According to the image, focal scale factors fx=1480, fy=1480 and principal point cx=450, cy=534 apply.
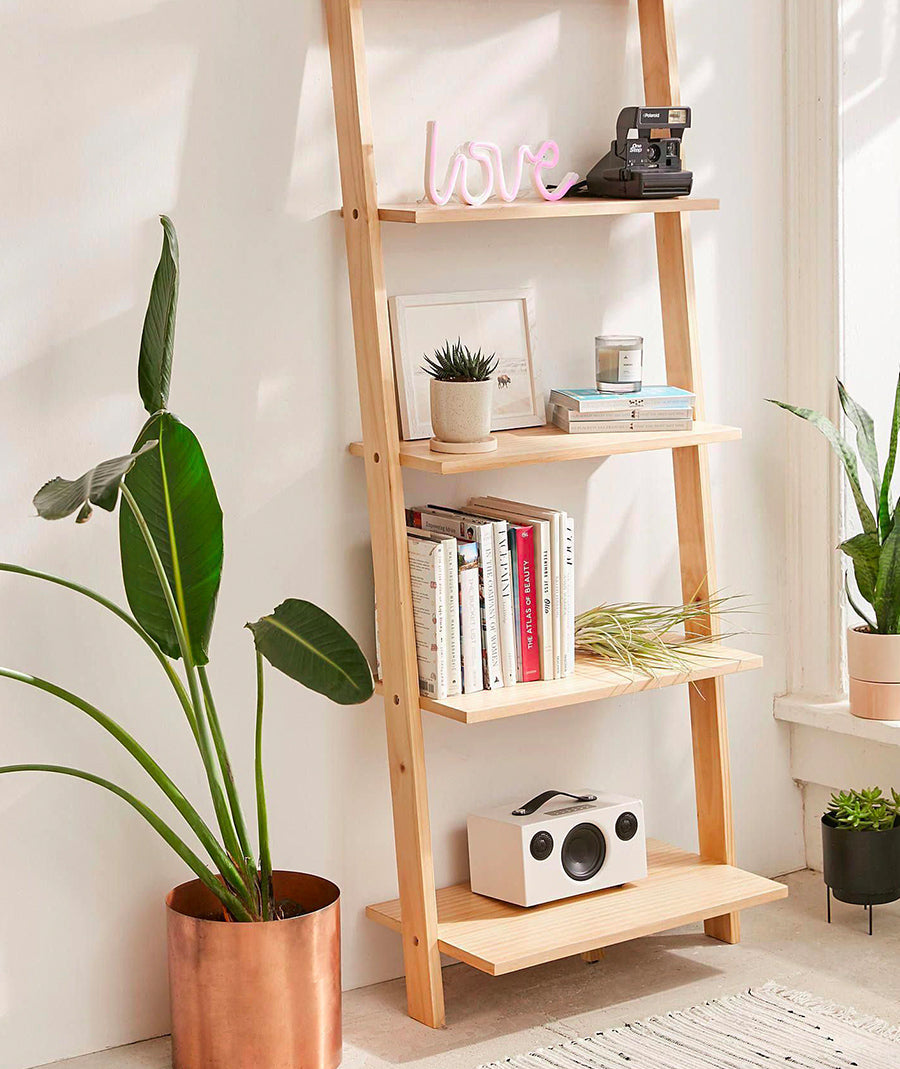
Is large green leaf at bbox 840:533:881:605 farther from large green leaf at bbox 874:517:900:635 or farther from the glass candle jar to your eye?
the glass candle jar

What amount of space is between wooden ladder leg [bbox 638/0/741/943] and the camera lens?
29 cm

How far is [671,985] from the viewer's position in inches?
107

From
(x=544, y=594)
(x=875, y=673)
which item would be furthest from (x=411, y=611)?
(x=875, y=673)

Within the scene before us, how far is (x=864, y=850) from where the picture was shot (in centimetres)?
287

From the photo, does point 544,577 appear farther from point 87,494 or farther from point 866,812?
point 87,494

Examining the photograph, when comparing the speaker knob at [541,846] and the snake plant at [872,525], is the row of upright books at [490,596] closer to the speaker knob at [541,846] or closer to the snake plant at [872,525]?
the speaker knob at [541,846]

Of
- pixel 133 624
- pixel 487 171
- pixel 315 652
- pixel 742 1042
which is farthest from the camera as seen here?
pixel 487 171

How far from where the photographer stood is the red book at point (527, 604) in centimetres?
263

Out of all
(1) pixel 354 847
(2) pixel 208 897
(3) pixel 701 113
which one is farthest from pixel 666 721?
(3) pixel 701 113

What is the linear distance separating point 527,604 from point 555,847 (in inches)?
17.8

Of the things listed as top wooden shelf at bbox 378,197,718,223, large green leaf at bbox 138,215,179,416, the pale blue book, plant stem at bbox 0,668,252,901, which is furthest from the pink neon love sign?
plant stem at bbox 0,668,252,901

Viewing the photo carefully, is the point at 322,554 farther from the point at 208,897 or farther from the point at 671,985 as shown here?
the point at 671,985

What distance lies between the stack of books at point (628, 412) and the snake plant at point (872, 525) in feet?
0.95

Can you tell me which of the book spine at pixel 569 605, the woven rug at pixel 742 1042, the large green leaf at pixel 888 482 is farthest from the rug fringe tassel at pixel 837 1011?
the large green leaf at pixel 888 482
